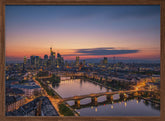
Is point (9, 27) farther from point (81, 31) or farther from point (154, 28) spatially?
point (154, 28)

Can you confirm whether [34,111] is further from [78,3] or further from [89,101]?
[89,101]

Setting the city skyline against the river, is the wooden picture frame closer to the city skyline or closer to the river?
the city skyline

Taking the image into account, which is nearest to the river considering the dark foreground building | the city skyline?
the dark foreground building

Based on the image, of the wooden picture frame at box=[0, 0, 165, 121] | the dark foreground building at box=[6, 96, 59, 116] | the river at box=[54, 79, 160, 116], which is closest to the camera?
the wooden picture frame at box=[0, 0, 165, 121]

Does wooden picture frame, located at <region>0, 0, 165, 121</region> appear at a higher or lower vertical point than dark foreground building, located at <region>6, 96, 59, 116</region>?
higher

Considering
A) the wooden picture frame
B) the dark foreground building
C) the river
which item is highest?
the wooden picture frame

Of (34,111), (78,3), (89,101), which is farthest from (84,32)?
(89,101)

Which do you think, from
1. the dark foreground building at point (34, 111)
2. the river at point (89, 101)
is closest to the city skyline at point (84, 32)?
the dark foreground building at point (34, 111)

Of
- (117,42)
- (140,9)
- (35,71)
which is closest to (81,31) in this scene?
(117,42)
